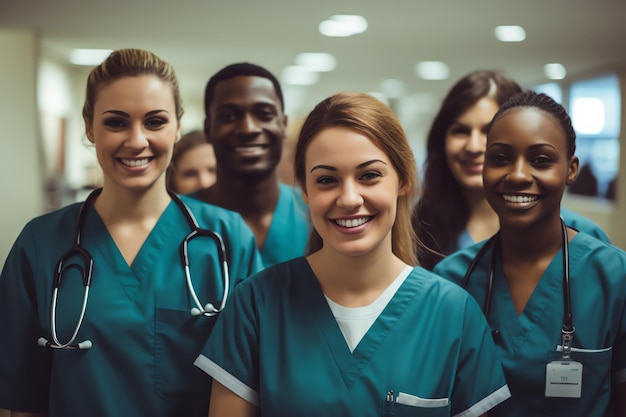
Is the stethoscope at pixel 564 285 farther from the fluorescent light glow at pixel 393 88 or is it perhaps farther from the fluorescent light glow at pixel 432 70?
the fluorescent light glow at pixel 393 88

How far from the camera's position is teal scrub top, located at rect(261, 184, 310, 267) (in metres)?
2.02

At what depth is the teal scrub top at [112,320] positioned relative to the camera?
4.66 feet

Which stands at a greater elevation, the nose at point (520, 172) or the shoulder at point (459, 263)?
the nose at point (520, 172)

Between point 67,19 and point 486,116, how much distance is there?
4152mm

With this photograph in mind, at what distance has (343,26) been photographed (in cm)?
557

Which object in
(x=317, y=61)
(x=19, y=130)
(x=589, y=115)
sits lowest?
(x=19, y=130)

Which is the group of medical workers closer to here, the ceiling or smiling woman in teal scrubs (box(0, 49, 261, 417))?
smiling woman in teal scrubs (box(0, 49, 261, 417))

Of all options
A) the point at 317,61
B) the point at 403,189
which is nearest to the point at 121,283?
the point at 403,189

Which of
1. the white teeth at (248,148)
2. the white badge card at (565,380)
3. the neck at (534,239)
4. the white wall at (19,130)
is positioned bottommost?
the white badge card at (565,380)

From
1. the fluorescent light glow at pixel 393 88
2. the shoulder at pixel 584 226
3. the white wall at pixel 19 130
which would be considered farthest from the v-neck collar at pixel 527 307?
the fluorescent light glow at pixel 393 88

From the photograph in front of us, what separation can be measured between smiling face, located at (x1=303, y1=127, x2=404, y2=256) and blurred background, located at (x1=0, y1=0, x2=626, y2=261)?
5.72 ft

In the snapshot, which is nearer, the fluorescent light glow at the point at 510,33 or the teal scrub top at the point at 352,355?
the teal scrub top at the point at 352,355

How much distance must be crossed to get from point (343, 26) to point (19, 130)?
2.79 metres

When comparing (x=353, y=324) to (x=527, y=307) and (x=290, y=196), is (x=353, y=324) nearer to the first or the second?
(x=527, y=307)
